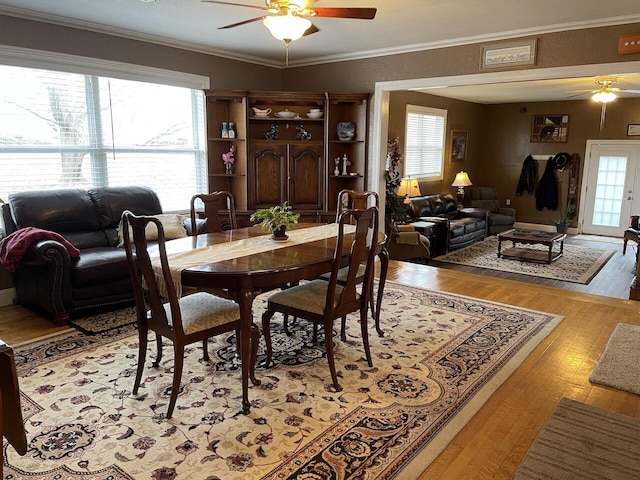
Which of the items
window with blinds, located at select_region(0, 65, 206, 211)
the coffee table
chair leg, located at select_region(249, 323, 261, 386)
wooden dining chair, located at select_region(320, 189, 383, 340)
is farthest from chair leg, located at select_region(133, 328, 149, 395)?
the coffee table

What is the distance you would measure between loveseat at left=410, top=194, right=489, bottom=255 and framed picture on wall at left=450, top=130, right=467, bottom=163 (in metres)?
1.31

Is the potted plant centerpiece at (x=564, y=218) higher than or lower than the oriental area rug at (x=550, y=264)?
higher

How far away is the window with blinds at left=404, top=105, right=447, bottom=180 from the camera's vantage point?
8602 mm

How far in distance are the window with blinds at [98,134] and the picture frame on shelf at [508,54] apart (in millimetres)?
3283

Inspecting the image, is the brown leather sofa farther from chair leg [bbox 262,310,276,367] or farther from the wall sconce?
the wall sconce

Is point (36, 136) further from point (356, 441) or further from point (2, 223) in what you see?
point (356, 441)

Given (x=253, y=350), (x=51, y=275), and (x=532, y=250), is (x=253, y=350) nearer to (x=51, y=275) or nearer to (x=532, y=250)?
(x=51, y=275)

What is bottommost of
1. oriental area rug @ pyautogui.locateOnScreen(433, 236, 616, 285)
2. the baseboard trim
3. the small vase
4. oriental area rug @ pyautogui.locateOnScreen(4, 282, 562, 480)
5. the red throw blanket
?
oriental area rug @ pyautogui.locateOnScreen(433, 236, 616, 285)

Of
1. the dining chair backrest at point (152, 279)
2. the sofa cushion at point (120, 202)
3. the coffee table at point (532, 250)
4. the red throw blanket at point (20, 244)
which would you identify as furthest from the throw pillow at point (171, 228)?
the coffee table at point (532, 250)

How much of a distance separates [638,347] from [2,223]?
5329mm

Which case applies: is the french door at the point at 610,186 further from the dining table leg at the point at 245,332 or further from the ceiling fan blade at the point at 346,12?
the dining table leg at the point at 245,332

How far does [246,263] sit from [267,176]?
3.42 meters

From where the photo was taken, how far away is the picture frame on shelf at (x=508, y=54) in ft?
15.2

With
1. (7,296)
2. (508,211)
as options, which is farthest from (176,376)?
(508,211)
